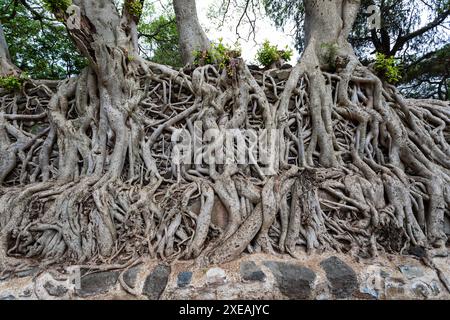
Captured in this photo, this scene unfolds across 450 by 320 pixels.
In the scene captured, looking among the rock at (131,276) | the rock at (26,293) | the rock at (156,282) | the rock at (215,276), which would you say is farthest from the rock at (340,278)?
the rock at (26,293)

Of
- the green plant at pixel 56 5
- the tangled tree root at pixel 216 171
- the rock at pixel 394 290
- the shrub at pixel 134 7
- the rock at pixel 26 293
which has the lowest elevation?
the rock at pixel 26 293

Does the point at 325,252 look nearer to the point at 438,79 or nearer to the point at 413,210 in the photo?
the point at 413,210

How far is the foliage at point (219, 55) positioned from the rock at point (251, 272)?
2.26 metres

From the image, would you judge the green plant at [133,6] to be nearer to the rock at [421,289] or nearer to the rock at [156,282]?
the rock at [156,282]

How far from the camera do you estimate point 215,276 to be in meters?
1.90

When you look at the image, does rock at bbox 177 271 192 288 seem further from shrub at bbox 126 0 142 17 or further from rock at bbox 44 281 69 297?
shrub at bbox 126 0 142 17

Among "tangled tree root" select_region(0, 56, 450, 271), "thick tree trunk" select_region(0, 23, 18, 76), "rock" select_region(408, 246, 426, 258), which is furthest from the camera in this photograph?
"thick tree trunk" select_region(0, 23, 18, 76)

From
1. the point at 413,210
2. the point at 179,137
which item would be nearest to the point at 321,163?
the point at 413,210

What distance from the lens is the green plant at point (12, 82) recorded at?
3377mm

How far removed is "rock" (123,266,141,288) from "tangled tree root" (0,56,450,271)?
166 mm

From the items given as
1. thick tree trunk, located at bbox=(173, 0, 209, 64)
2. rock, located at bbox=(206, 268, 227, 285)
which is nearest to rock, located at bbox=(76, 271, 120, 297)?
rock, located at bbox=(206, 268, 227, 285)

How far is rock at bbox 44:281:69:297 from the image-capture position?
6.04 feet

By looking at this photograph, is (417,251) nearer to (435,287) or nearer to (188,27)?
(435,287)

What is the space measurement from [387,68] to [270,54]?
65.2 inches
